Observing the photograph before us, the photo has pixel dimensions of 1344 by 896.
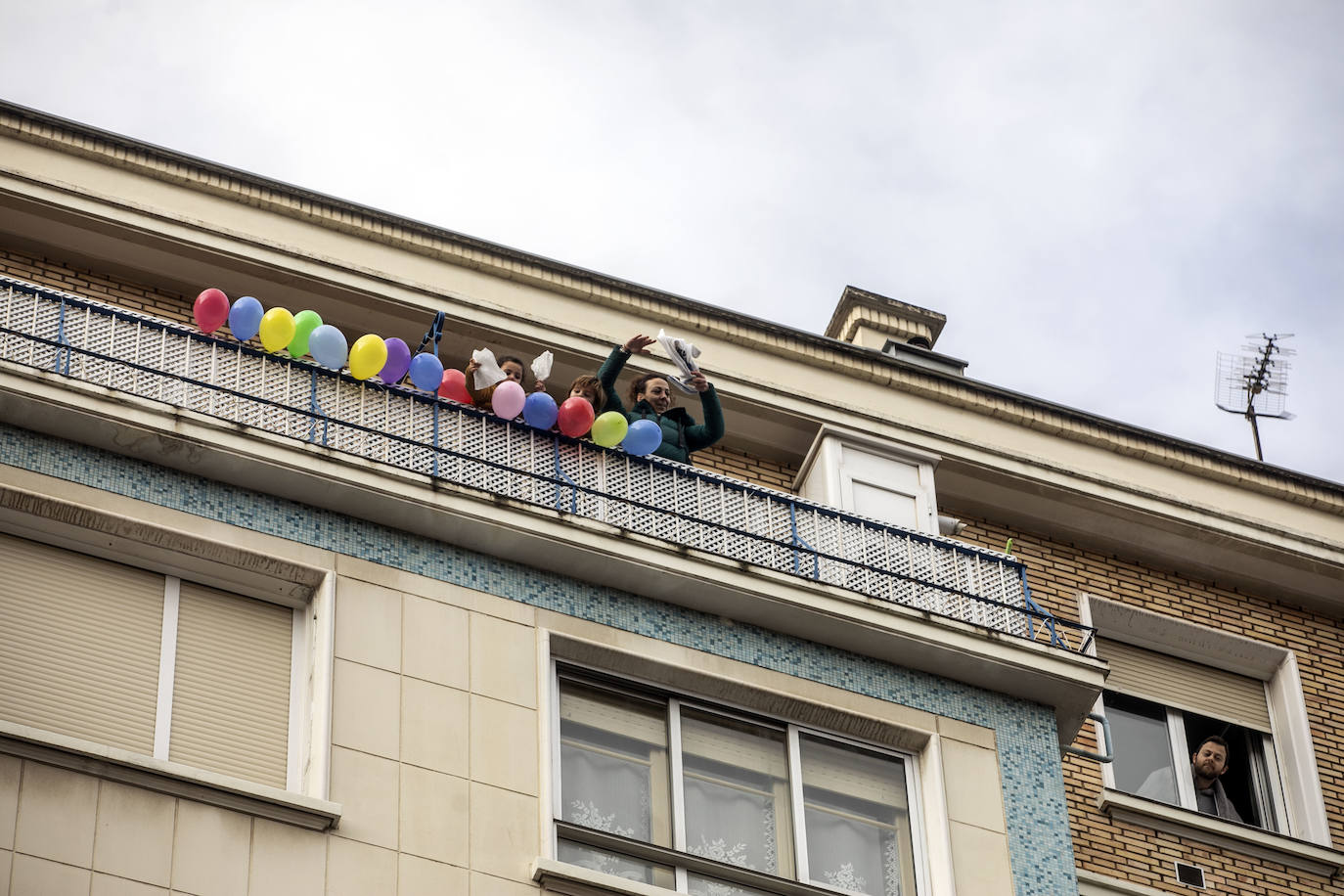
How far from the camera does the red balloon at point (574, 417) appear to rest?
1636 centimetres

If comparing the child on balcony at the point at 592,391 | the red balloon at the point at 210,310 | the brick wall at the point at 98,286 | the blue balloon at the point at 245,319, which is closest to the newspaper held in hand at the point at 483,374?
the child on balcony at the point at 592,391

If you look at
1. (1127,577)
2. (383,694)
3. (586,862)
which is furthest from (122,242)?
(1127,577)

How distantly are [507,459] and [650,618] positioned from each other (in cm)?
147

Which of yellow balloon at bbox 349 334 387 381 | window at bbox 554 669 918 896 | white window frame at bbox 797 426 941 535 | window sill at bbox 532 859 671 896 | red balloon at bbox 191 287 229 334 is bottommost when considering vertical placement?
window sill at bbox 532 859 671 896

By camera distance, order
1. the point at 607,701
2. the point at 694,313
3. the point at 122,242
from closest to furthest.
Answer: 1. the point at 607,701
2. the point at 122,242
3. the point at 694,313

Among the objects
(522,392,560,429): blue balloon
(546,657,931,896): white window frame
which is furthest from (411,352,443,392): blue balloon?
(546,657,931,896): white window frame

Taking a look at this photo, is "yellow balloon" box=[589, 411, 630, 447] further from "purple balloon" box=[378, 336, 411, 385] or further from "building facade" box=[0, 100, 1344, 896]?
"purple balloon" box=[378, 336, 411, 385]

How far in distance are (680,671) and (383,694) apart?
2.16 meters

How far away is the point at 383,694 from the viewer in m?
14.4

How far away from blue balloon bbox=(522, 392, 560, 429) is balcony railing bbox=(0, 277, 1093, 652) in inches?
2.9

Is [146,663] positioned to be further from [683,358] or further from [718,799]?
[683,358]

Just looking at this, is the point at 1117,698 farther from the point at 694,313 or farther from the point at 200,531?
the point at 200,531

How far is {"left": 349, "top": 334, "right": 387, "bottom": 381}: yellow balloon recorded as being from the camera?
52.3ft

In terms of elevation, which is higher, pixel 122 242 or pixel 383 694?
pixel 122 242
